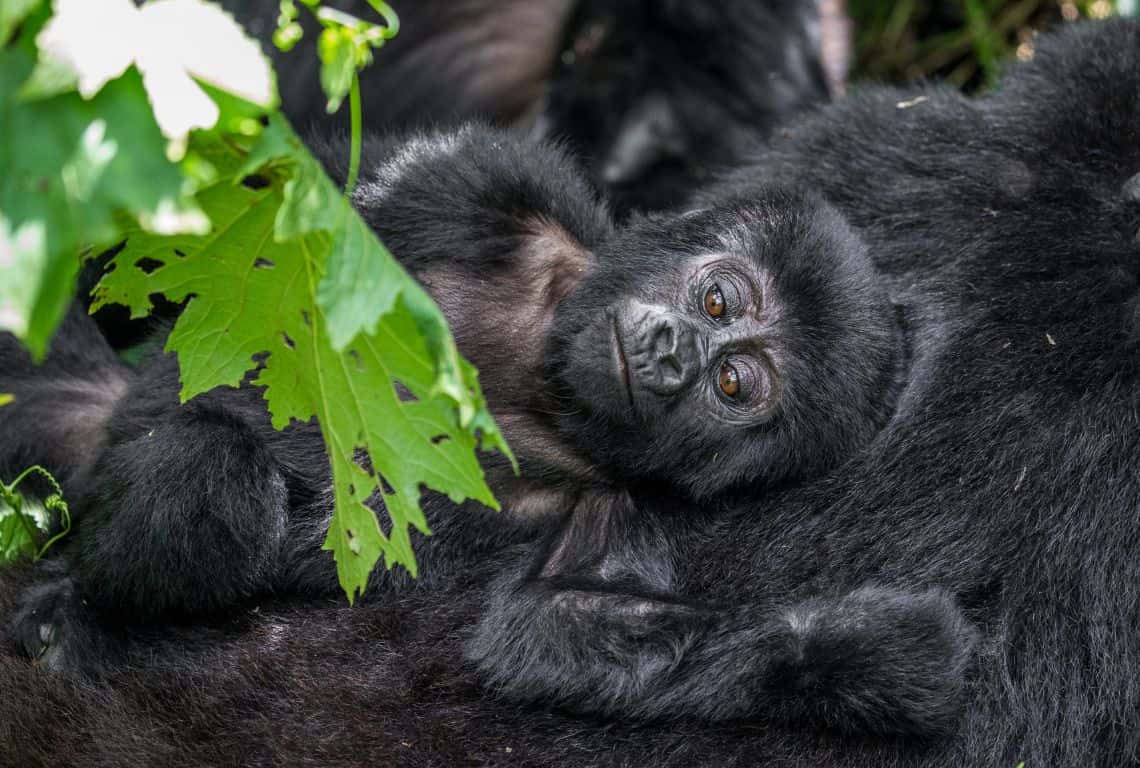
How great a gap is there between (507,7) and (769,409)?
8.54 feet

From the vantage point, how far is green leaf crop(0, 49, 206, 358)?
1338mm

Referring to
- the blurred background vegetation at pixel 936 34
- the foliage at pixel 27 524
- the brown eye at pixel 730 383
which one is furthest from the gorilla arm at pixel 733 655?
the blurred background vegetation at pixel 936 34

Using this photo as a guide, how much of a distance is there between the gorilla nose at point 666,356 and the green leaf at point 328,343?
633 millimetres

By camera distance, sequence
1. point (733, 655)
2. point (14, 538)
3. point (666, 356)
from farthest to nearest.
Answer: point (14, 538), point (666, 356), point (733, 655)

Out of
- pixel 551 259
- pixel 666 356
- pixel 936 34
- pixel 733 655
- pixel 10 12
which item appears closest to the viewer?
pixel 10 12

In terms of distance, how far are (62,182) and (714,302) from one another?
1.47 meters

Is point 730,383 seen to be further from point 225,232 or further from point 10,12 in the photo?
point 10,12

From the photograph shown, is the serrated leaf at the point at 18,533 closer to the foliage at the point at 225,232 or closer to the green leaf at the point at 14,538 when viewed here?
the green leaf at the point at 14,538

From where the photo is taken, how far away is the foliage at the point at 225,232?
1.36m

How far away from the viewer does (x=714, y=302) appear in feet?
8.55

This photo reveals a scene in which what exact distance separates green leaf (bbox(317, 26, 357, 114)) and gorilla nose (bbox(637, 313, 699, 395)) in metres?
1.06

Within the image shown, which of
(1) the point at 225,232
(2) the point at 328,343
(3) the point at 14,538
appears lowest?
(3) the point at 14,538

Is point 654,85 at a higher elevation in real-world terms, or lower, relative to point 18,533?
higher

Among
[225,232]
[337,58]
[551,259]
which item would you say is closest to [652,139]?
[551,259]
